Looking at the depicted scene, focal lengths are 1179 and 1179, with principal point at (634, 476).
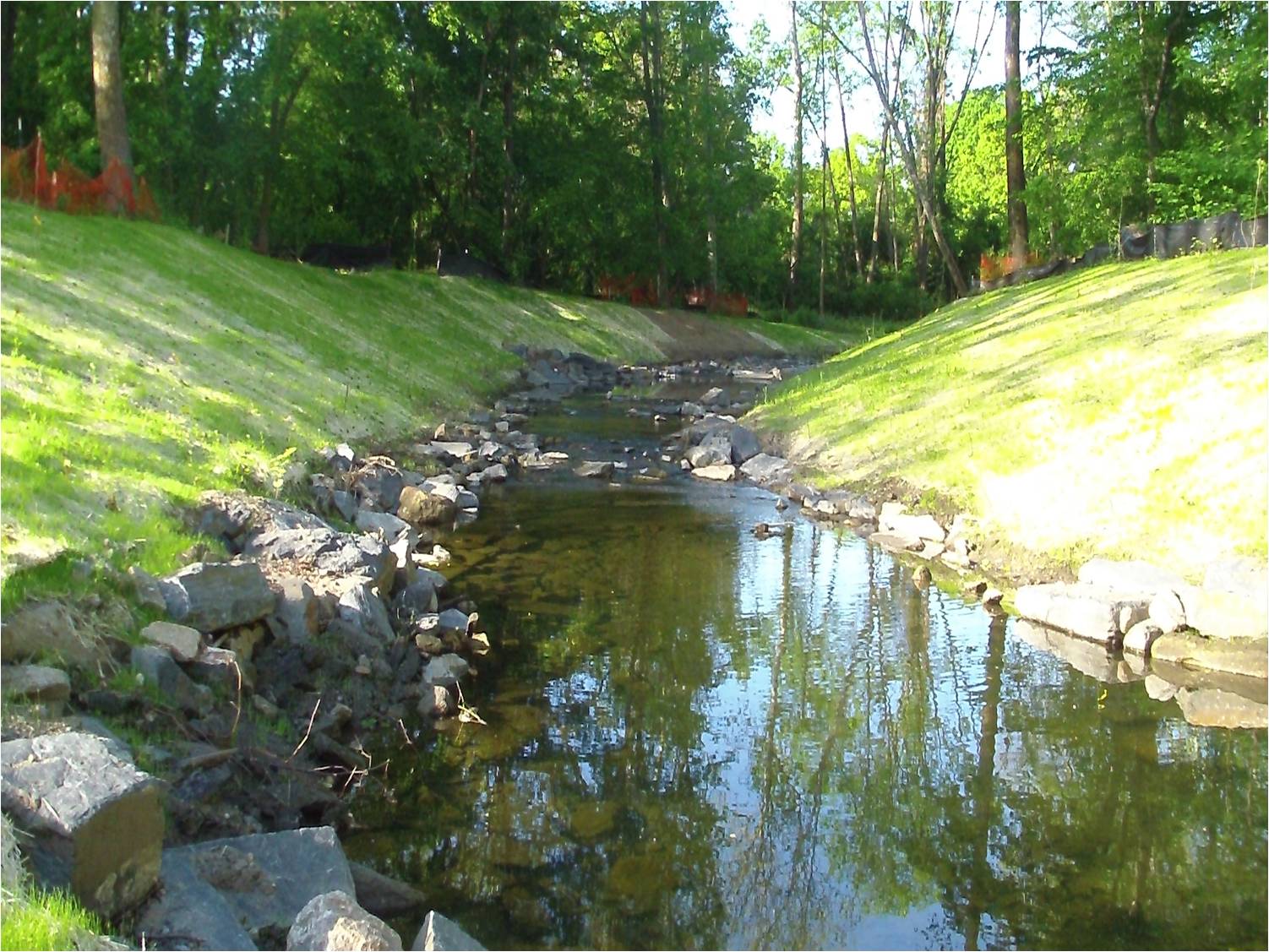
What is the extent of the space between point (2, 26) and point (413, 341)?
17004 millimetres

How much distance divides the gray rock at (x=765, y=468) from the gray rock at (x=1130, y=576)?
7.96 metres

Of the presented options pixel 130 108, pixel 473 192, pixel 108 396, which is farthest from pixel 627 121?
pixel 108 396

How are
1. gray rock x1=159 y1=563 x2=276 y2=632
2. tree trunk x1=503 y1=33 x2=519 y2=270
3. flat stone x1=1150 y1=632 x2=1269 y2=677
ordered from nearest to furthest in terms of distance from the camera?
gray rock x1=159 y1=563 x2=276 y2=632 → flat stone x1=1150 y1=632 x2=1269 y2=677 → tree trunk x1=503 y1=33 x2=519 y2=270

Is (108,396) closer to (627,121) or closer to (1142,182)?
(1142,182)

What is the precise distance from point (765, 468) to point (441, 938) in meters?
15.6

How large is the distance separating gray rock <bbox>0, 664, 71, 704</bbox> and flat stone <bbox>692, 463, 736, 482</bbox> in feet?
45.0

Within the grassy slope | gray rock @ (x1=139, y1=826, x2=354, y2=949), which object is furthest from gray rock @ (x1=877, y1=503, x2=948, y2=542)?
gray rock @ (x1=139, y1=826, x2=354, y2=949)

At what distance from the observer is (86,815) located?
16.1 feet

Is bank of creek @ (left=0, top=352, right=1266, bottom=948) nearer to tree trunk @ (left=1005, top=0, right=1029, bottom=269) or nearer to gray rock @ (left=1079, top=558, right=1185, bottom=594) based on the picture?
gray rock @ (left=1079, top=558, right=1185, bottom=594)

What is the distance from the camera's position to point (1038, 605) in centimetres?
1152

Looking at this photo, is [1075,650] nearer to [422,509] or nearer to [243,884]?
[243,884]

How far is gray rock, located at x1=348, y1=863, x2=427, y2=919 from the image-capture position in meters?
6.24

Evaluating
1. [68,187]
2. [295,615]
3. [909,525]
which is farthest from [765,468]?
[68,187]

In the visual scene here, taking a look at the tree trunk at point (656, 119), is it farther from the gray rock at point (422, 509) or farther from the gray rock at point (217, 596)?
the gray rock at point (217, 596)
